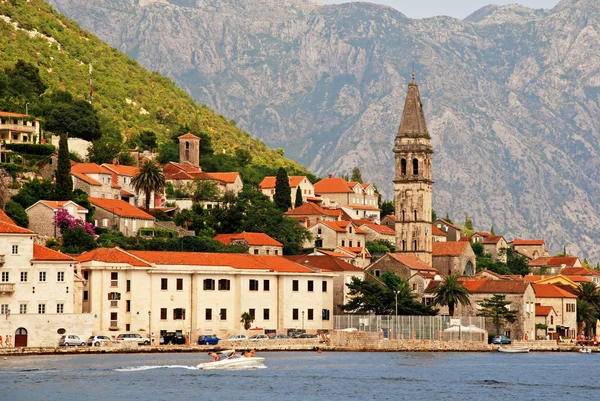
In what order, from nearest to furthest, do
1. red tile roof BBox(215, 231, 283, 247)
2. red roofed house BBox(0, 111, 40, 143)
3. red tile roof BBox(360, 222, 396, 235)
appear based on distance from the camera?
1. red tile roof BBox(215, 231, 283, 247)
2. red roofed house BBox(0, 111, 40, 143)
3. red tile roof BBox(360, 222, 396, 235)

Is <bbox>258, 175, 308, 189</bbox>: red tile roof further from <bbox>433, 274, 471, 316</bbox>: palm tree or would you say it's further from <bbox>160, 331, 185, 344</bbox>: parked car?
<bbox>160, 331, 185, 344</bbox>: parked car

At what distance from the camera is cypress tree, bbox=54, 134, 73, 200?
469ft

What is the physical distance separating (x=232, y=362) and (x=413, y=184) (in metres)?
69.5

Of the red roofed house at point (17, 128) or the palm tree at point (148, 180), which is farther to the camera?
the red roofed house at point (17, 128)

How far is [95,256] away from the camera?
122312 mm

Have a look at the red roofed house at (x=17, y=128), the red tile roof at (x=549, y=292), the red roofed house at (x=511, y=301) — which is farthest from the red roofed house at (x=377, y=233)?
the red roofed house at (x=17, y=128)

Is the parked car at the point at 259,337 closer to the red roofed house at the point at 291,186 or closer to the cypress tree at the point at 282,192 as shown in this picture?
the cypress tree at the point at 282,192

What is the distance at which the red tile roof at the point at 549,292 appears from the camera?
162 meters

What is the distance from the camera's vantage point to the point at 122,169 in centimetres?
16550

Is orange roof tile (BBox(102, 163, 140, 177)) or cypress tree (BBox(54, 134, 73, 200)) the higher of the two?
orange roof tile (BBox(102, 163, 140, 177))

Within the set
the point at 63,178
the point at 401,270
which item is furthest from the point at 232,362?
the point at 401,270

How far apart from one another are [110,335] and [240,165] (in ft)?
261

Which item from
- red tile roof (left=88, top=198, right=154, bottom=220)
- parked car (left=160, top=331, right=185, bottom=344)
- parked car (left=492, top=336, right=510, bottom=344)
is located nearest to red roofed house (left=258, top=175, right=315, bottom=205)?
red tile roof (left=88, top=198, right=154, bottom=220)

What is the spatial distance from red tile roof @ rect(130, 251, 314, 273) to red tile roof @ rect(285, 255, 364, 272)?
4814 millimetres
